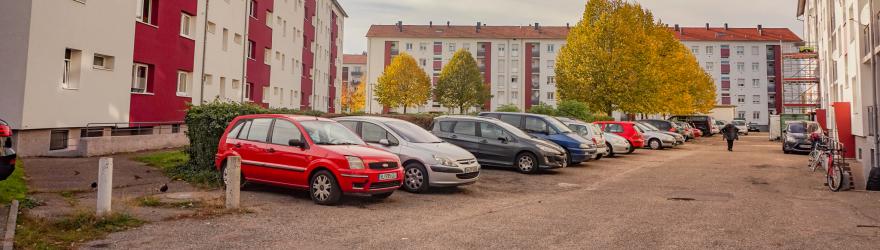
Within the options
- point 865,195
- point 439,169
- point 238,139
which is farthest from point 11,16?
point 865,195

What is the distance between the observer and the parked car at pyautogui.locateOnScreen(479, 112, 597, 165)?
1612cm

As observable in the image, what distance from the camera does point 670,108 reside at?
39.3 meters

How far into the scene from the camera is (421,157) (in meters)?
10.1

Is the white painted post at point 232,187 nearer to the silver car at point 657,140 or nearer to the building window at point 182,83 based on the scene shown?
the building window at point 182,83

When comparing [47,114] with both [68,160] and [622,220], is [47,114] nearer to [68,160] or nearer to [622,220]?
[68,160]

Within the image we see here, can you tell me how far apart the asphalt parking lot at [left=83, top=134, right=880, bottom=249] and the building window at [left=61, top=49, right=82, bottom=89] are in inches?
364

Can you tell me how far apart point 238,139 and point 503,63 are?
236ft

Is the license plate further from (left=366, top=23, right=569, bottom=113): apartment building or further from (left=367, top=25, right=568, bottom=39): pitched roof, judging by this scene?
(left=367, top=25, right=568, bottom=39): pitched roof

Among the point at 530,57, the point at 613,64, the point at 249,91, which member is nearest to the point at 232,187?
the point at 249,91

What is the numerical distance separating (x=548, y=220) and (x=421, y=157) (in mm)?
3327

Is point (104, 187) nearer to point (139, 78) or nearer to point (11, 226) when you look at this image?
point (11, 226)

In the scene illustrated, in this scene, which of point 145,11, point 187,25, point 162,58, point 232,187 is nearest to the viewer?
point 232,187

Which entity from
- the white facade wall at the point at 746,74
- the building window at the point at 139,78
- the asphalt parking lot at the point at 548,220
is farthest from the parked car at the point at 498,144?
the white facade wall at the point at 746,74

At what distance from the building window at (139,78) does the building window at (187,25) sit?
2845 mm
